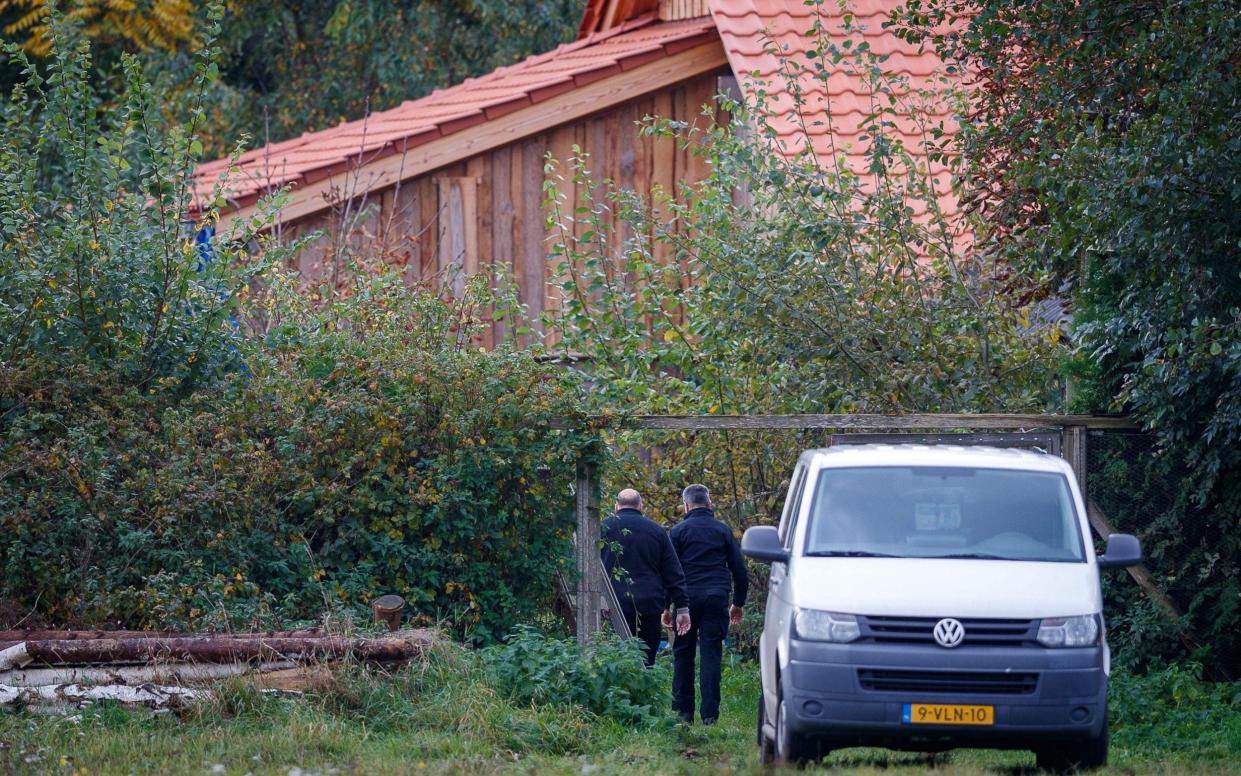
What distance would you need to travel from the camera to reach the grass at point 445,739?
27.5 feet

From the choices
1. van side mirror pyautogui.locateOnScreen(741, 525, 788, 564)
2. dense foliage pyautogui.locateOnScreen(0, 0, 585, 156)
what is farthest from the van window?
dense foliage pyautogui.locateOnScreen(0, 0, 585, 156)

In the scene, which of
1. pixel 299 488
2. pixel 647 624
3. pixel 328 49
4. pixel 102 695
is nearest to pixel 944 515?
pixel 647 624

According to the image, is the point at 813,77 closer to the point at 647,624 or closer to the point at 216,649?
the point at 647,624

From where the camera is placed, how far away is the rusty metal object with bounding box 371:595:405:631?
1068cm

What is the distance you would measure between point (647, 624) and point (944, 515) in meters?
3.83

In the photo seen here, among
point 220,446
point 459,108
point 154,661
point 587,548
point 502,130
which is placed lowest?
point 154,661

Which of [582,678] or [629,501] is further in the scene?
[629,501]

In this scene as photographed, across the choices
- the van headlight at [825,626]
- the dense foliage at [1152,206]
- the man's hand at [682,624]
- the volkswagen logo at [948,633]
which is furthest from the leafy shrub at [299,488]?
the volkswagen logo at [948,633]

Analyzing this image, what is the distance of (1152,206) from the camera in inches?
409

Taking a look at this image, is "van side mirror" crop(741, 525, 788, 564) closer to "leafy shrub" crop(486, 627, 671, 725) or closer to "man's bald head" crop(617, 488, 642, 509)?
"leafy shrub" crop(486, 627, 671, 725)

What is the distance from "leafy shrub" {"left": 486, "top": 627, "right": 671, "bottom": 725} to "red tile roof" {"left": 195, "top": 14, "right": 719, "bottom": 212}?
7.33 m

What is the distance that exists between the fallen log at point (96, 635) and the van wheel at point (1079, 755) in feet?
15.0

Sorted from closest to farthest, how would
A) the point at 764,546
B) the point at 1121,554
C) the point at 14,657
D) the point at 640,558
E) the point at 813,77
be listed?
1. the point at 1121,554
2. the point at 764,546
3. the point at 14,657
4. the point at 640,558
5. the point at 813,77

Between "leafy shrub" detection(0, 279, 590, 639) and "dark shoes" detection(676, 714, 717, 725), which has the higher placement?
"leafy shrub" detection(0, 279, 590, 639)
